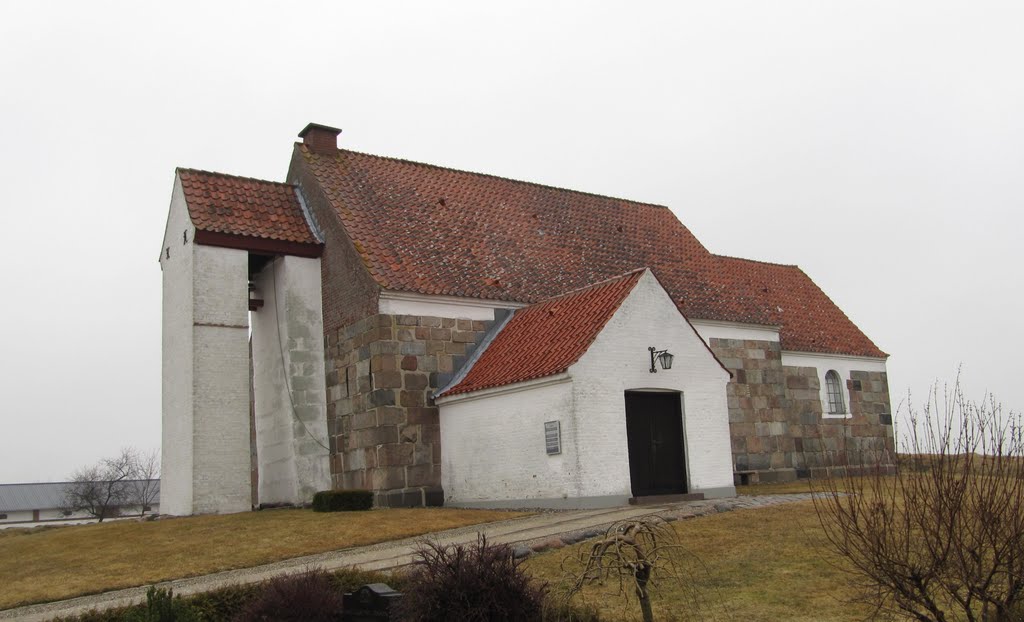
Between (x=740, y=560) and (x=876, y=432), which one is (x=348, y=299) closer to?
(x=740, y=560)

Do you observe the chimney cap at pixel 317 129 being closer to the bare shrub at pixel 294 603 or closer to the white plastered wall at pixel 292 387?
the white plastered wall at pixel 292 387

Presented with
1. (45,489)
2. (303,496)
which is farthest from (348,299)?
(45,489)

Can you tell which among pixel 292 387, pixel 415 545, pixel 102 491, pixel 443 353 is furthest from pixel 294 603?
pixel 102 491

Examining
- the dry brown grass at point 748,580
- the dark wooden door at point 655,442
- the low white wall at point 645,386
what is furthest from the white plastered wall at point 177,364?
the dry brown grass at point 748,580

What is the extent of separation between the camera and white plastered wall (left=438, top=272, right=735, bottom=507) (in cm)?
1486

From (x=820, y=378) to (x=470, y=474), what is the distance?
11.5m

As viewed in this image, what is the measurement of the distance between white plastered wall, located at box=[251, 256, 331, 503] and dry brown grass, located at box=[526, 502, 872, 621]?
9074 mm

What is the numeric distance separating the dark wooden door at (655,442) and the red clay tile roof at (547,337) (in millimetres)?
1363

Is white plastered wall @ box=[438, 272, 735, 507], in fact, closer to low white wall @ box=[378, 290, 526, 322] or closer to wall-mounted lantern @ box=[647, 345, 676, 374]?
wall-mounted lantern @ box=[647, 345, 676, 374]

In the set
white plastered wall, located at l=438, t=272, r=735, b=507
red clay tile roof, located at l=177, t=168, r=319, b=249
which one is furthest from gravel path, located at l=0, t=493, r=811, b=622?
red clay tile roof, located at l=177, t=168, r=319, b=249

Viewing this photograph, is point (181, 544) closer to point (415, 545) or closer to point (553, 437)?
point (415, 545)

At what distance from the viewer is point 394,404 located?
17266 millimetres

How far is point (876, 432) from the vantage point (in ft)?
81.5

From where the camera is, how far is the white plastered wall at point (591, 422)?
48.8 ft
